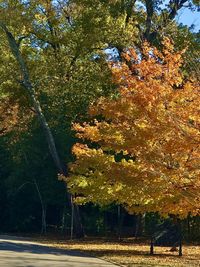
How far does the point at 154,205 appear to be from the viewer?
17266mm

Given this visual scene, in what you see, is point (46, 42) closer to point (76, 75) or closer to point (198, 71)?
point (76, 75)

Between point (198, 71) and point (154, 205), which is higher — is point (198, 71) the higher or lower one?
the higher one

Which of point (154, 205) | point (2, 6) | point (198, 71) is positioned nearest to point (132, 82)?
point (198, 71)

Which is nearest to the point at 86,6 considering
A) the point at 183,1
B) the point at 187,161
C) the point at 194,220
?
the point at 183,1

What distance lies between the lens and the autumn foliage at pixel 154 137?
12859 millimetres

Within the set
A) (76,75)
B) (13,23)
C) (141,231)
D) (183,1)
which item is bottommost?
(141,231)

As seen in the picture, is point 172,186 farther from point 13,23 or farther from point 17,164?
point 17,164

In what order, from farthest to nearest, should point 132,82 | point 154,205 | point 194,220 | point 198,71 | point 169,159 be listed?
point 194,220
point 154,205
point 132,82
point 198,71
point 169,159

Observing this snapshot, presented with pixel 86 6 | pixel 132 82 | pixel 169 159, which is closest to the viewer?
pixel 169 159

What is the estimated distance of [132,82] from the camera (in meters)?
15.4

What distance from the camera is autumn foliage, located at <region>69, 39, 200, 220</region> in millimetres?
12859

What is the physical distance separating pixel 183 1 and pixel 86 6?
18.6ft

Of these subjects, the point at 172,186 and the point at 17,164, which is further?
the point at 17,164

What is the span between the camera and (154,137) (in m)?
13.3
